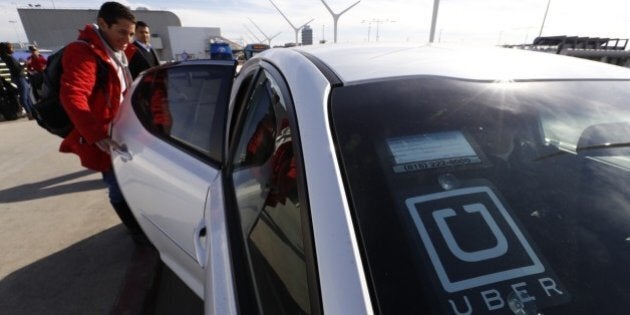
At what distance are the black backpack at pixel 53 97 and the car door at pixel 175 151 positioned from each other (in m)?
0.40

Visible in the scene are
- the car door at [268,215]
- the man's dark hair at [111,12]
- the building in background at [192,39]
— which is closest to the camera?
the car door at [268,215]

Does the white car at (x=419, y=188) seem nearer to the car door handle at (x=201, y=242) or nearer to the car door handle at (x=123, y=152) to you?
the car door handle at (x=201, y=242)

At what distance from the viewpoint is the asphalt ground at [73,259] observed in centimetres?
228

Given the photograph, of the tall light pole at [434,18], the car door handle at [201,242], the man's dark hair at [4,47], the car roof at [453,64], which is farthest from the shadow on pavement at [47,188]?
the tall light pole at [434,18]

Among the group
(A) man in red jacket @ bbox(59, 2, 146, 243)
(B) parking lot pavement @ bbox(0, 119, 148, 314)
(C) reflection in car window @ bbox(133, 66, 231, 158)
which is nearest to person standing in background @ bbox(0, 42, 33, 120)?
(B) parking lot pavement @ bbox(0, 119, 148, 314)

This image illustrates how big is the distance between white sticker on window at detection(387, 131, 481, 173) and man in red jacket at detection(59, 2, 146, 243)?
2.05 meters

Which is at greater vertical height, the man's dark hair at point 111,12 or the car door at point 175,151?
the man's dark hair at point 111,12

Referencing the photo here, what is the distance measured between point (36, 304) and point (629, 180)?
3144mm

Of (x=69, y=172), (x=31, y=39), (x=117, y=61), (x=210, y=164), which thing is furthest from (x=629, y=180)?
(x=31, y=39)

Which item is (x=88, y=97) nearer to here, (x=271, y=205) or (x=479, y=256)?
(x=271, y=205)

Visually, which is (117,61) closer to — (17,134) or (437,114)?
(437,114)

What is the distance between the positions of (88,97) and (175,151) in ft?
3.79

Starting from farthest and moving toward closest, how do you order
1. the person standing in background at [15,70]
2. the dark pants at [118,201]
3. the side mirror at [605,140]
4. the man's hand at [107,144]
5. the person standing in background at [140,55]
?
the person standing in background at [15,70] → the person standing in background at [140,55] → the dark pants at [118,201] → the man's hand at [107,144] → the side mirror at [605,140]

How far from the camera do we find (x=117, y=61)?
2.74 m
